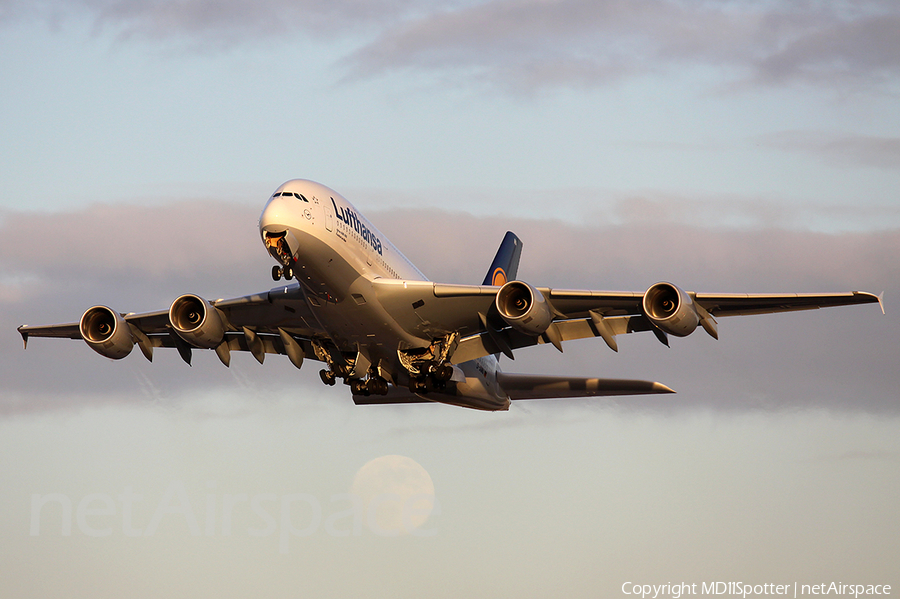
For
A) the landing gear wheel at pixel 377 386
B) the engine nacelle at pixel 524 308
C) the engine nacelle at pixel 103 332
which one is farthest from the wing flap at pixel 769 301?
the engine nacelle at pixel 103 332

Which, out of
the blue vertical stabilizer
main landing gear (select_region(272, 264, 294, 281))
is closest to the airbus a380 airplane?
main landing gear (select_region(272, 264, 294, 281))

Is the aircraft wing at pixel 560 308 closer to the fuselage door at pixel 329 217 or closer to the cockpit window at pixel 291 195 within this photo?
the fuselage door at pixel 329 217

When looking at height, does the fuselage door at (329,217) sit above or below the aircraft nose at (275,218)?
above

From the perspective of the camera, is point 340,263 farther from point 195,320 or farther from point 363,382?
point 363,382

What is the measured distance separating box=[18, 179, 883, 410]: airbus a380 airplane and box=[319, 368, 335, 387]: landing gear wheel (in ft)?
0.16


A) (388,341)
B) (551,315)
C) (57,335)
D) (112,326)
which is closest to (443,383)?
(388,341)

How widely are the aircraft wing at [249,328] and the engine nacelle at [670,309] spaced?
412 inches

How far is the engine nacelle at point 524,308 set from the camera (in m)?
32.1

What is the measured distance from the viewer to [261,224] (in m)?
29.9

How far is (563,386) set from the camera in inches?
1629

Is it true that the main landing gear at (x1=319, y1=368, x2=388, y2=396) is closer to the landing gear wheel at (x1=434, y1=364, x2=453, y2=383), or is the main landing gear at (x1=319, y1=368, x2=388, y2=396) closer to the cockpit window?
the landing gear wheel at (x1=434, y1=364, x2=453, y2=383)

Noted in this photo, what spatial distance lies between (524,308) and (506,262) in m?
14.5

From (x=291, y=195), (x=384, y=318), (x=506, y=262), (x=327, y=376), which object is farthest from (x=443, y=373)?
(x=506, y=262)

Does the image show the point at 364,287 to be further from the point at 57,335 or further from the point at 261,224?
the point at 57,335
